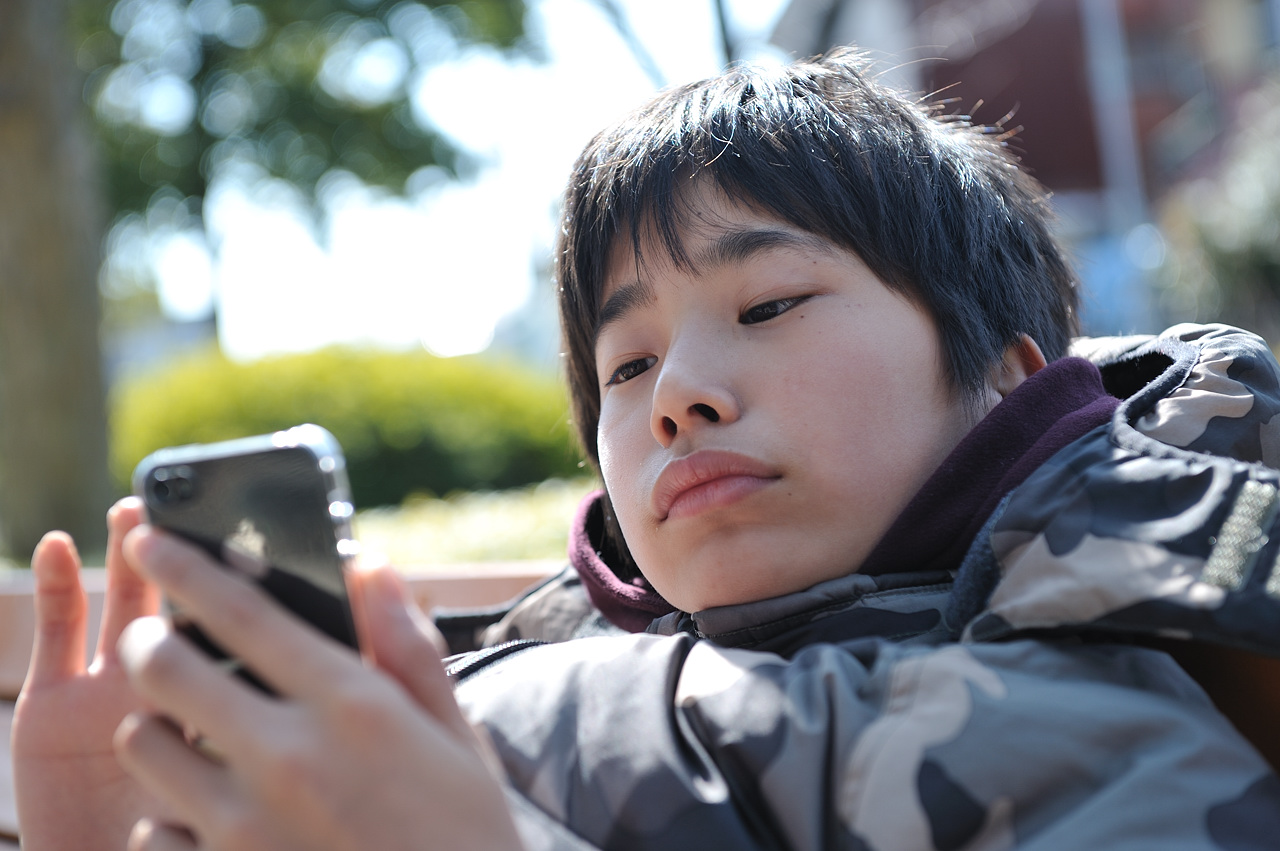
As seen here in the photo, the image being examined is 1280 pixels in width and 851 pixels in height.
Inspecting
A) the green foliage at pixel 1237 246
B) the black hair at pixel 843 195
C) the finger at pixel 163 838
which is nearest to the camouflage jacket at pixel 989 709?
the finger at pixel 163 838

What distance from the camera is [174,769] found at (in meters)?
0.84

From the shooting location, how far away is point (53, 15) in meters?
6.41

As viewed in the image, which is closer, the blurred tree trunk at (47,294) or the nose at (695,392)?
the nose at (695,392)

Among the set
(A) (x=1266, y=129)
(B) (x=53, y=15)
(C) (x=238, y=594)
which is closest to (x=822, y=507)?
(C) (x=238, y=594)

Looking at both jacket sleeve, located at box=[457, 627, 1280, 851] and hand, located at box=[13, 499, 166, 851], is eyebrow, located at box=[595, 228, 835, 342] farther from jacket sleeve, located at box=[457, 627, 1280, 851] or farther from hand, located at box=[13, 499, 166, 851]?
hand, located at box=[13, 499, 166, 851]

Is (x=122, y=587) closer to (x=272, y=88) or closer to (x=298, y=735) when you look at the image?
(x=298, y=735)

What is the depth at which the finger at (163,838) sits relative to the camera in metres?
0.91

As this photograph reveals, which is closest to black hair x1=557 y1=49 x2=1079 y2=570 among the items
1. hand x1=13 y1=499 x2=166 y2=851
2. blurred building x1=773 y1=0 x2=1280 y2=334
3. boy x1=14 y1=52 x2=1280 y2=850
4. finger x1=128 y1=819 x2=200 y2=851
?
boy x1=14 y1=52 x2=1280 y2=850

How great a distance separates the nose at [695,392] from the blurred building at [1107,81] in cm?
1593

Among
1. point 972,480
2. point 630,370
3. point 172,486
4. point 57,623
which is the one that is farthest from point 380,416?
point 172,486

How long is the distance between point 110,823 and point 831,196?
121 cm

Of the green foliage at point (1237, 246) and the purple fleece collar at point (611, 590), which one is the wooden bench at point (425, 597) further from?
the green foliage at point (1237, 246)

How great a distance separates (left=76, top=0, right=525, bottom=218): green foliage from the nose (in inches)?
662

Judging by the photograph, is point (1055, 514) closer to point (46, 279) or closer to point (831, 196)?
point (831, 196)
